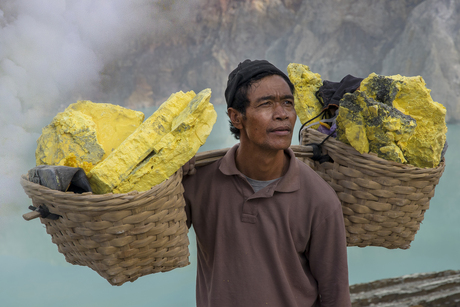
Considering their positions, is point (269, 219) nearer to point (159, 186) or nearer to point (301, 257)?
point (301, 257)

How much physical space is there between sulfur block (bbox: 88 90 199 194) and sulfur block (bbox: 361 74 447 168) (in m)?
0.58

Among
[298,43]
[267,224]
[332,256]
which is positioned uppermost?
[298,43]

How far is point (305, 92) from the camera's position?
1260mm

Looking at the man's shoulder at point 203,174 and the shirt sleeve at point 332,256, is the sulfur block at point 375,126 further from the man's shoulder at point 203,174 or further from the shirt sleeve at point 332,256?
the man's shoulder at point 203,174

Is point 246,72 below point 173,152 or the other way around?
the other way around

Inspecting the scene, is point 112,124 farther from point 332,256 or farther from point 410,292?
point 410,292

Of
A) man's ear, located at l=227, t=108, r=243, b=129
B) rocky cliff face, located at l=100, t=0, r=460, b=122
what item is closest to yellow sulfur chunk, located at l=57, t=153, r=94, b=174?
man's ear, located at l=227, t=108, r=243, b=129

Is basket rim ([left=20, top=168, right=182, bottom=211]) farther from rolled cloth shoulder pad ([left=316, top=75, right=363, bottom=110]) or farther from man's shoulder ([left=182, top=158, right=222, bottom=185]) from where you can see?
rolled cloth shoulder pad ([left=316, top=75, right=363, bottom=110])

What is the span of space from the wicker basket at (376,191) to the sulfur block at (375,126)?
0.03 metres

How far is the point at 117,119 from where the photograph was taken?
3.41ft

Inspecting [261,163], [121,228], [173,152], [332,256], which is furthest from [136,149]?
[332,256]

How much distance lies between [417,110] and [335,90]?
0.86 feet

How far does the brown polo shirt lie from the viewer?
1.03 metres

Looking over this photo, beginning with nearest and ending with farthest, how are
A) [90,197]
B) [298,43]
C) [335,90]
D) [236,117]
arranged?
[90,197], [236,117], [335,90], [298,43]
